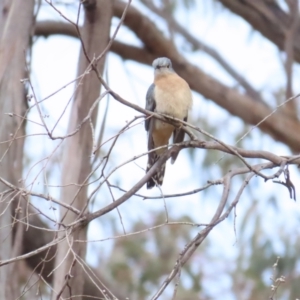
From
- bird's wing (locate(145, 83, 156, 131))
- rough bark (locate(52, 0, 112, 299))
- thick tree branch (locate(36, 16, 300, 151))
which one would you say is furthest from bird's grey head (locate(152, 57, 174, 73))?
thick tree branch (locate(36, 16, 300, 151))

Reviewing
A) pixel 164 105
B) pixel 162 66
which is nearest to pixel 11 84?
pixel 162 66

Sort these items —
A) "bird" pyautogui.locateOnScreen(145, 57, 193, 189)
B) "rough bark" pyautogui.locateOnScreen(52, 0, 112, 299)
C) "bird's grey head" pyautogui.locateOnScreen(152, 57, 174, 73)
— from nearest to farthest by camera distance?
1. "bird" pyautogui.locateOnScreen(145, 57, 193, 189)
2. "bird's grey head" pyautogui.locateOnScreen(152, 57, 174, 73)
3. "rough bark" pyautogui.locateOnScreen(52, 0, 112, 299)

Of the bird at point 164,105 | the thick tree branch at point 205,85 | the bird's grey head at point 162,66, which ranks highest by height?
the thick tree branch at point 205,85

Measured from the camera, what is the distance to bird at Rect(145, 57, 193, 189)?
306 cm

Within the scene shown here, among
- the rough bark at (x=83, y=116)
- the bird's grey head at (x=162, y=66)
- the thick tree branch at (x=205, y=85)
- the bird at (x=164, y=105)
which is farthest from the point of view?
the thick tree branch at (x=205, y=85)

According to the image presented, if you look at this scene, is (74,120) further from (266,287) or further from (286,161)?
(266,287)

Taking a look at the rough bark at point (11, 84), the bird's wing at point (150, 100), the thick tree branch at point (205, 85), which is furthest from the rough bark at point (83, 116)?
the thick tree branch at point (205, 85)

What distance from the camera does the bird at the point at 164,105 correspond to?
120 inches

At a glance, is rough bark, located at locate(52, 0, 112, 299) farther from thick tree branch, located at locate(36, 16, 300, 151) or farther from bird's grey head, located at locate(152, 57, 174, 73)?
thick tree branch, located at locate(36, 16, 300, 151)

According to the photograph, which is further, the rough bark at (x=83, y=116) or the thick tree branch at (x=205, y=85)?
the thick tree branch at (x=205, y=85)

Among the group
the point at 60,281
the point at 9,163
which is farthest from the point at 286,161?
the point at 9,163

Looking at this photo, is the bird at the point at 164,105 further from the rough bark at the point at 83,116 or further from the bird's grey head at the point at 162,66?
the rough bark at the point at 83,116

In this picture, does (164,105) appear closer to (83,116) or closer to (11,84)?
(83,116)

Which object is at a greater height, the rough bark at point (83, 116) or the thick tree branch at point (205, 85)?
the thick tree branch at point (205, 85)
